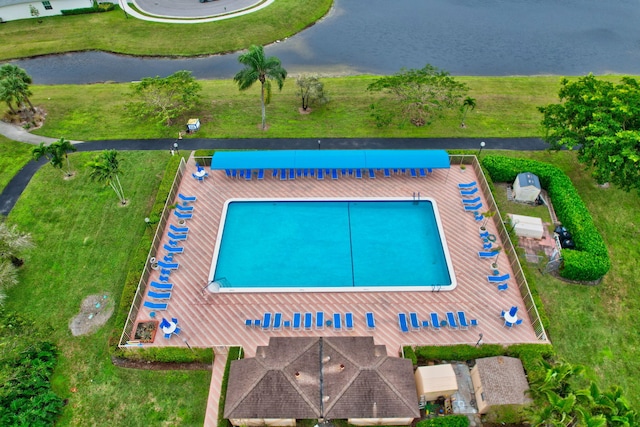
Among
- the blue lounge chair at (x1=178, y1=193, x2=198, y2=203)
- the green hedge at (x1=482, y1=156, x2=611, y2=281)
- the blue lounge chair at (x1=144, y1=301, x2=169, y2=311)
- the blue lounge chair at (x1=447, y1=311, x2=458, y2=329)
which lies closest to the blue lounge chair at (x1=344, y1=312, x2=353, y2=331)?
the blue lounge chair at (x1=447, y1=311, x2=458, y2=329)

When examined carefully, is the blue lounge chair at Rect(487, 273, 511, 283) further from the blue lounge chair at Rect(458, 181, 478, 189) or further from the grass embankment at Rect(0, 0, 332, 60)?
the grass embankment at Rect(0, 0, 332, 60)

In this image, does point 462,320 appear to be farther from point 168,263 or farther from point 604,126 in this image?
point 168,263

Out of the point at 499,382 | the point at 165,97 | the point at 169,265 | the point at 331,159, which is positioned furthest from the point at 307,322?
the point at 165,97

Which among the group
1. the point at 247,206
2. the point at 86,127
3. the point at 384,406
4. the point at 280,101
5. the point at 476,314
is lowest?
the point at 384,406

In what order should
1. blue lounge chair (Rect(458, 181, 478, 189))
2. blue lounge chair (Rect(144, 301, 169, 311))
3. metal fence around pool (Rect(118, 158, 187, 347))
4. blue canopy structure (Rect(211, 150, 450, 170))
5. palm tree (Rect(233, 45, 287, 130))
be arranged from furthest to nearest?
palm tree (Rect(233, 45, 287, 130))
blue canopy structure (Rect(211, 150, 450, 170))
blue lounge chair (Rect(458, 181, 478, 189))
blue lounge chair (Rect(144, 301, 169, 311))
metal fence around pool (Rect(118, 158, 187, 347))

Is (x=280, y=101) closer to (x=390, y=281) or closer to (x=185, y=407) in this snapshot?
(x=390, y=281)

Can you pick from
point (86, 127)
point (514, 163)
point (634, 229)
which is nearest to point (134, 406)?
point (86, 127)
